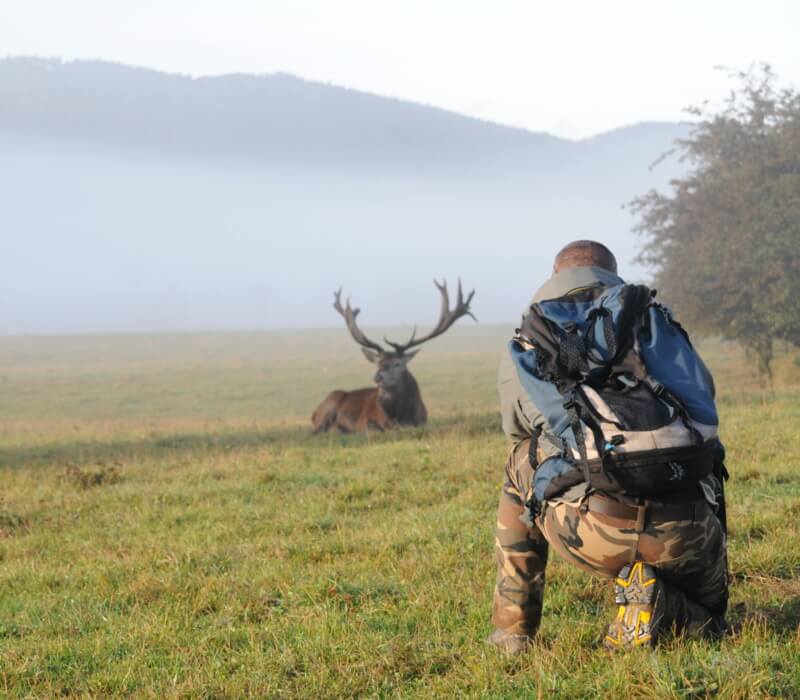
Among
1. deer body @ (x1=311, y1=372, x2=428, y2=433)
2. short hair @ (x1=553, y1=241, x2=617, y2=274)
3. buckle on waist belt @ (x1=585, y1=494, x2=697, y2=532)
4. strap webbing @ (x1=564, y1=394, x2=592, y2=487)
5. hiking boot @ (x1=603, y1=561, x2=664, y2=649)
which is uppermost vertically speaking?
short hair @ (x1=553, y1=241, x2=617, y2=274)

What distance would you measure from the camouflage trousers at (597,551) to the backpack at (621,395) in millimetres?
169

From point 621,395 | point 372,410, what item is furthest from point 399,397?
point 621,395

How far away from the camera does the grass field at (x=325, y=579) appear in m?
3.91

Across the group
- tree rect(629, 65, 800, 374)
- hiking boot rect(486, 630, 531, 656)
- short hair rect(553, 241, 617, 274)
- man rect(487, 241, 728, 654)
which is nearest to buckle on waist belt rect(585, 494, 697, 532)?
man rect(487, 241, 728, 654)

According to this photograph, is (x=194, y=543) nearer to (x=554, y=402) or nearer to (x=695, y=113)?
(x=554, y=402)

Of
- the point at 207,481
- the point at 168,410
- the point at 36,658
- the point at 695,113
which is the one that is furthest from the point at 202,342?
the point at 36,658

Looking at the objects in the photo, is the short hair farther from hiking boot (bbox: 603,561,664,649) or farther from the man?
hiking boot (bbox: 603,561,664,649)

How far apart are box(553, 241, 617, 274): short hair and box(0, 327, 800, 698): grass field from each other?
1631mm

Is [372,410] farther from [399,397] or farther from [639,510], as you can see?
[639,510]

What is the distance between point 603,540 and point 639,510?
7.6 inches

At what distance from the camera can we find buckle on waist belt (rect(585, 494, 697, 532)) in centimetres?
358

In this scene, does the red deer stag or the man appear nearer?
the man

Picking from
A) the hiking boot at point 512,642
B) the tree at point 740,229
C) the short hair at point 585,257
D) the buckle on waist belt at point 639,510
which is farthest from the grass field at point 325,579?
the tree at point 740,229

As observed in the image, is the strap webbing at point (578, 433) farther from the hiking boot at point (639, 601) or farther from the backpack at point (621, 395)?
the hiking boot at point (639, 601)
